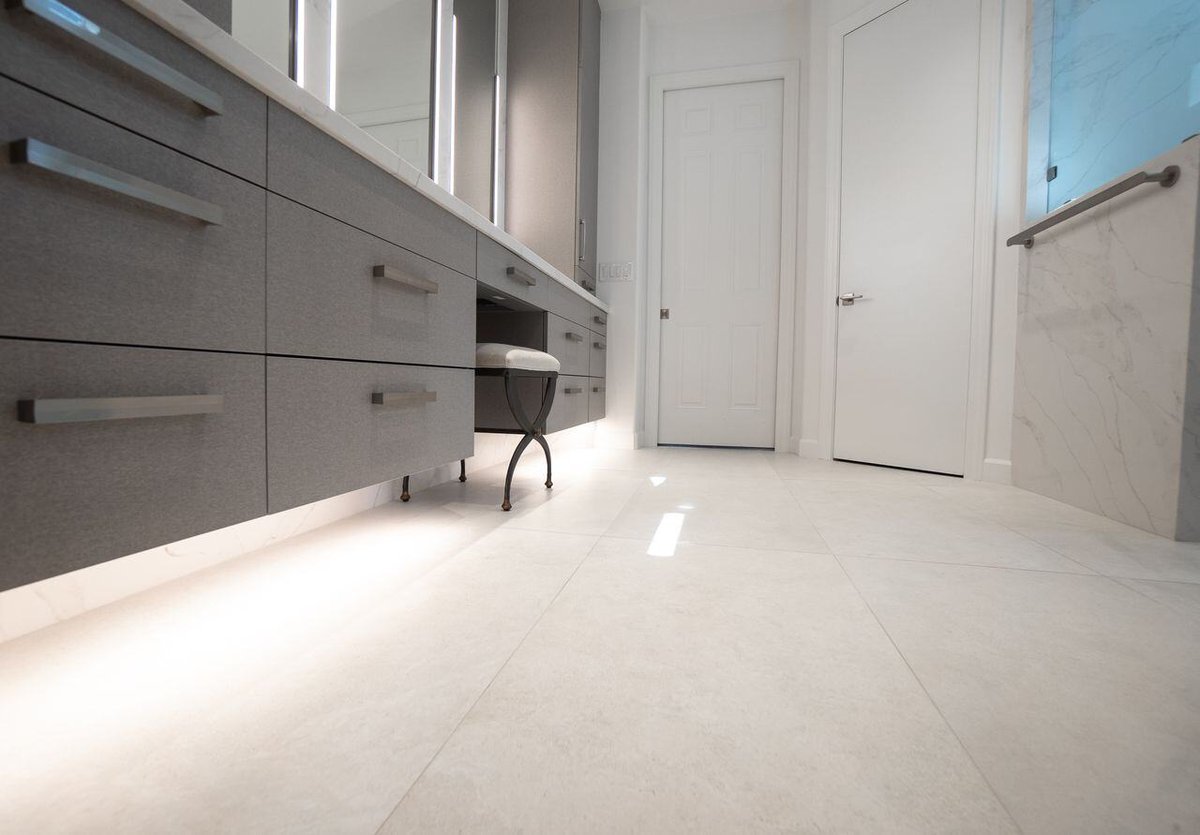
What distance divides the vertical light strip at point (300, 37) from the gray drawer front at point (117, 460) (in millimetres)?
1097

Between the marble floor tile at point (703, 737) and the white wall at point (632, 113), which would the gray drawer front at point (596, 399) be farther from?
the marble floor tile at point (703, 737)

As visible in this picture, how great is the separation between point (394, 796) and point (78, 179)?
70cm

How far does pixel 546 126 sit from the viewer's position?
2744 millimetres

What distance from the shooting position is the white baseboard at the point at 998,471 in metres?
2.25

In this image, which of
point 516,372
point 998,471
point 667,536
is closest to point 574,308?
point 516,372

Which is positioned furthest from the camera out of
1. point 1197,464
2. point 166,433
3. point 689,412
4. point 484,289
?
point 689,412

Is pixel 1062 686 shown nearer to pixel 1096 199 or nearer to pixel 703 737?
pixel 703 737

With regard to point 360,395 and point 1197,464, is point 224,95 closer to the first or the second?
point 360,395

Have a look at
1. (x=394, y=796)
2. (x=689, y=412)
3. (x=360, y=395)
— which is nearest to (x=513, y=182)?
(x=689, y=412)

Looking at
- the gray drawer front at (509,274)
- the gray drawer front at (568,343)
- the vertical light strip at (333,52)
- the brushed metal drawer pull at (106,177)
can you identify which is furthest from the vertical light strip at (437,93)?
the brushed metal drawer pull at (106,177)

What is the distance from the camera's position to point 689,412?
346 centimetres

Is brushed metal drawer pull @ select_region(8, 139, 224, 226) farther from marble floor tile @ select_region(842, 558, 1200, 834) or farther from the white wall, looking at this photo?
the white wall

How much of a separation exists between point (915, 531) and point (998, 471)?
49.1 inches

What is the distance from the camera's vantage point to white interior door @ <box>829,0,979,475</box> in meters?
2.42
